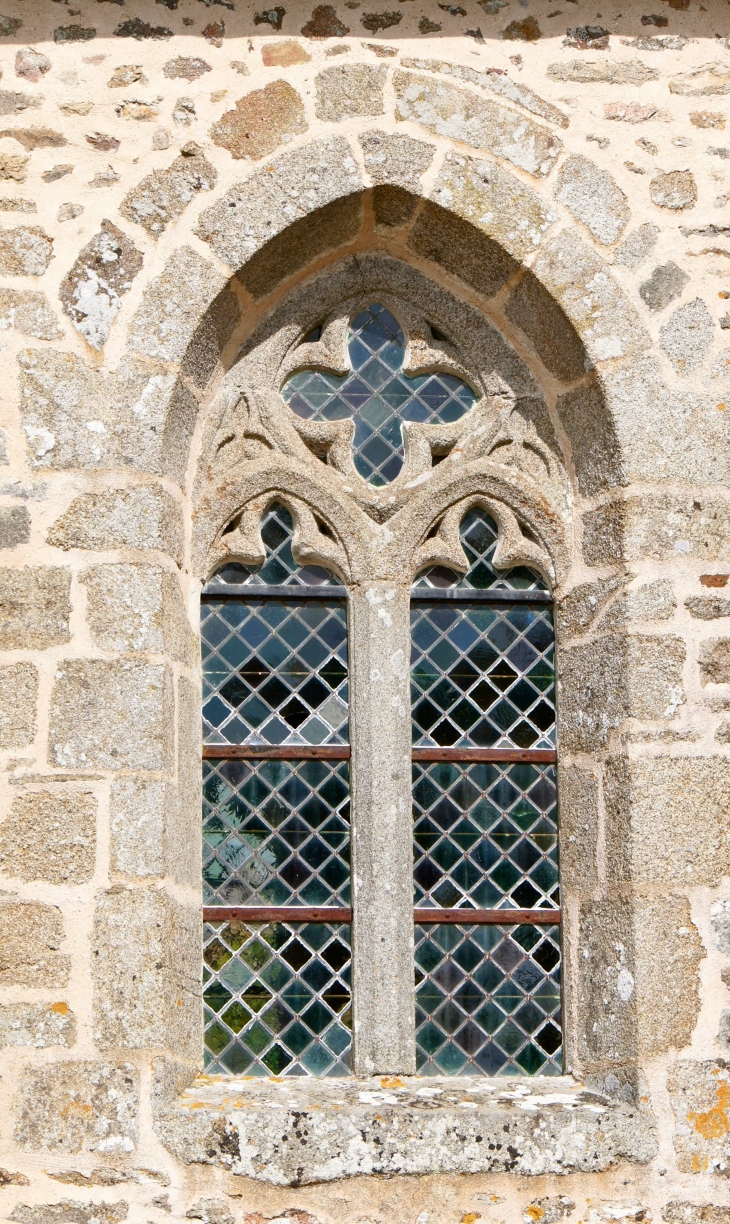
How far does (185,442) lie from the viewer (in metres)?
4.65

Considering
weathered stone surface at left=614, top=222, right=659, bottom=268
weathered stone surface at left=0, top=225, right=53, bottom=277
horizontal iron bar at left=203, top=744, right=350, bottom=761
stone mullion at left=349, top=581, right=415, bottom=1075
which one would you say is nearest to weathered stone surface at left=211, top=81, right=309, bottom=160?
weathered stone surface at left=0, top=225, right=53, bottom=277

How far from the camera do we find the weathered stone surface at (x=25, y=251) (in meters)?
4.47

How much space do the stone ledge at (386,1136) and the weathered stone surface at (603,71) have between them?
301 cm

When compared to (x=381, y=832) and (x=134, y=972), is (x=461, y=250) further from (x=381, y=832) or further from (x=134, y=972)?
(x=134, y=972)

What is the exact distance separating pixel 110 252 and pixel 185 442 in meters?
0.58

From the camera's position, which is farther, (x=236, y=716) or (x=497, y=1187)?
(x=236, y=716)

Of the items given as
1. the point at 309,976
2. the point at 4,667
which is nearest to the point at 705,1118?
the point at 309,976

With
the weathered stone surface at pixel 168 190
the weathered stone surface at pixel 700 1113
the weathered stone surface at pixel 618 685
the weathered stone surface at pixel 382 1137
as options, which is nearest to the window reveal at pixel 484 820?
the weathered stone surface at pixel 618 685

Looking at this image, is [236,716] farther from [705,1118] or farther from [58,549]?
[705,1118]

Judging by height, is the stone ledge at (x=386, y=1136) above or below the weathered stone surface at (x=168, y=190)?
below

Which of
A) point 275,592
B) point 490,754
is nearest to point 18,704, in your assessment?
point 275,592

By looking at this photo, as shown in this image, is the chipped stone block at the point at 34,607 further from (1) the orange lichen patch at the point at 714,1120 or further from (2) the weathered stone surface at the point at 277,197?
(1) the orange lichen patch at the point at 714,1120

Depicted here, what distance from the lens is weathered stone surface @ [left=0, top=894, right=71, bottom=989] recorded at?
406 cm

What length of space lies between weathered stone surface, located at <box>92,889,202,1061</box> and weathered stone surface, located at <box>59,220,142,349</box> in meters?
1.58
